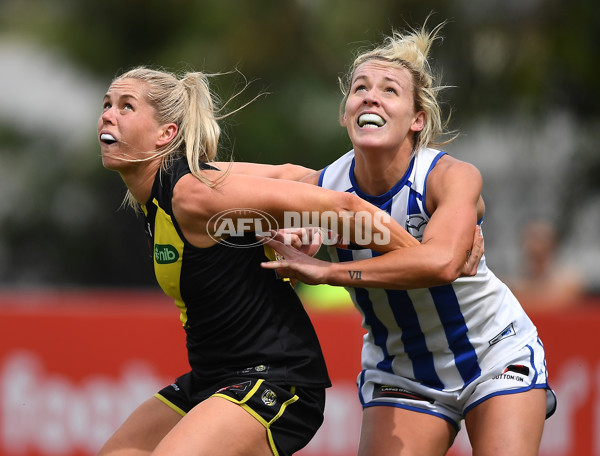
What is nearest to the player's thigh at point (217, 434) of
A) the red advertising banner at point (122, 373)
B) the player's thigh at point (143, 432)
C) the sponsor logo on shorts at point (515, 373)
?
the player's thigh at point (143, 432)

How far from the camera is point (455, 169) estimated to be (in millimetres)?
4156

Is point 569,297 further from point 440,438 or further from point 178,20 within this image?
point 178,20

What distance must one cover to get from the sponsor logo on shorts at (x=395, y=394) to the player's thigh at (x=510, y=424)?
0.28m

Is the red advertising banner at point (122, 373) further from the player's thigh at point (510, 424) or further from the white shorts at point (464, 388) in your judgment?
the player's thigh at point (510, 424)

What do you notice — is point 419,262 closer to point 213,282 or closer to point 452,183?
point 452,183

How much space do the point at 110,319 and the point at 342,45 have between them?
794 centimetres

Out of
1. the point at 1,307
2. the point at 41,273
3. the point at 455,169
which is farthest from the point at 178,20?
the point at 455,169

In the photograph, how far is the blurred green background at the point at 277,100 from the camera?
40.3 feet

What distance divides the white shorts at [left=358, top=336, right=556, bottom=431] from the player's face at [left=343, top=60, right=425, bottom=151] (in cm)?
112

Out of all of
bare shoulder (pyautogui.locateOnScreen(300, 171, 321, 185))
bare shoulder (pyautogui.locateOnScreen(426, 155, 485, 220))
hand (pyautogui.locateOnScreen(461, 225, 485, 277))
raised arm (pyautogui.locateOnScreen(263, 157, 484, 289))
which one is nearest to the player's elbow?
raised arm (pyautogui.locateOnScreen(263, 157, 484, 289))

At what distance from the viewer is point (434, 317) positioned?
4.29 meters

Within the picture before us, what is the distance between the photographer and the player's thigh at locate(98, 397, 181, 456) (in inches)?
158

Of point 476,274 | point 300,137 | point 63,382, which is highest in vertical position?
point 300,137

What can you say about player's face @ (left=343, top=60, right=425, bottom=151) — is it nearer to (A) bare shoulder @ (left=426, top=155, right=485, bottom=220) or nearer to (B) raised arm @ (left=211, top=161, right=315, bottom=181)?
(A) bare shoulder @ (left=426, top=155, right=485, bottom=220)
